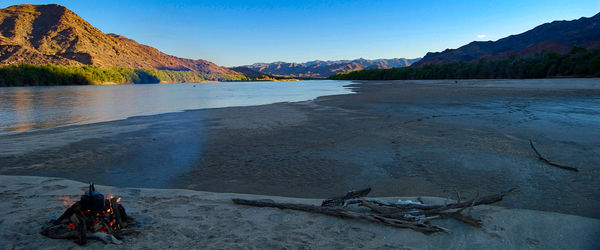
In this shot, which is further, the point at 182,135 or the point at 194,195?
the point at 182,135

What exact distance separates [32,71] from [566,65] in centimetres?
13028

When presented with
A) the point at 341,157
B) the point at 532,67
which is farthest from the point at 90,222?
the point at 532,67

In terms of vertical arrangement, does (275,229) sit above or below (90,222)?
below

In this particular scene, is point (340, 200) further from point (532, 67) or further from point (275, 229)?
point (532, 67)

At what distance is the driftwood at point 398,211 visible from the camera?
3588 mm

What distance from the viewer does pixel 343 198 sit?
170 inches

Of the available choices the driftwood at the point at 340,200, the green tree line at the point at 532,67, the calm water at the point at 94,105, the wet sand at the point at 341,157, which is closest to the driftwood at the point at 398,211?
the driftwood at the point at 340,200

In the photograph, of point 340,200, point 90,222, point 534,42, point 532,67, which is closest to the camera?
point 90,222

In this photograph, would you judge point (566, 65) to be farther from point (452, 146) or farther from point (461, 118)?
point (452, 146)

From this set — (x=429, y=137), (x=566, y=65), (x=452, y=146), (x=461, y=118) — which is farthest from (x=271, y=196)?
(x=566, y=65)

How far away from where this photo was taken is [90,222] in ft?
10.9

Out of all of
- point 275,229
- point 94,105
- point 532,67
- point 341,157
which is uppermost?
point 532,67

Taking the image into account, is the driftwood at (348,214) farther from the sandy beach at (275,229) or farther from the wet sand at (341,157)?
the wet sand at (341,157)

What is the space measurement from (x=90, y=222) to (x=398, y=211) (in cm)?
366
